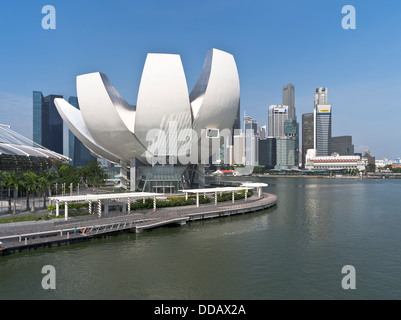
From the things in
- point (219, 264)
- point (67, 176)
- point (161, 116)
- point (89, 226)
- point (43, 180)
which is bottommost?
point (219, 264)

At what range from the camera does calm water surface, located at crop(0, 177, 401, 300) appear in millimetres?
15625

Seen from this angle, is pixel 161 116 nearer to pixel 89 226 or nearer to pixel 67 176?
pixel 89 226

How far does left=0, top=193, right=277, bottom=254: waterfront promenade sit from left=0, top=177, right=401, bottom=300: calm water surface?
31.6 inches

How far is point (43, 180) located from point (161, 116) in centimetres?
1804

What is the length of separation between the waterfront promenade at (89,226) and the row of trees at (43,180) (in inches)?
309

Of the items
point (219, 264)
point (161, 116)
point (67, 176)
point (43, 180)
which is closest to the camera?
point (219, 264)

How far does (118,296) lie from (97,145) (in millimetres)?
40763

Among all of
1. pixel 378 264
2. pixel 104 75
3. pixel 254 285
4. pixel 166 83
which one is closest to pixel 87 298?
pixel 254 285

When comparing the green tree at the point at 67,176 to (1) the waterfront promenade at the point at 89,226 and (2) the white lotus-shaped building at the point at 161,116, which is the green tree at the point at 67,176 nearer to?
(2) the white lotus-shaped building at the point at 161,116

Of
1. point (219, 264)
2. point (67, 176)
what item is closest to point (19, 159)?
point (67, 176)

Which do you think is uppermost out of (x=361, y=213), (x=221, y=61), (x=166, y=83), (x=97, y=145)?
(x=221, y=61)

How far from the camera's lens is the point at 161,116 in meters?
42.6
